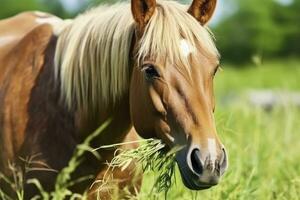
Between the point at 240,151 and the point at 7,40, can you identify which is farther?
the point at 240,151

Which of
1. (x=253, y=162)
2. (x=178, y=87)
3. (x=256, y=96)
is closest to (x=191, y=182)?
(x=178, y=87)

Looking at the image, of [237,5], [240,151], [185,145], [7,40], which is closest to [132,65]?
[185,145]

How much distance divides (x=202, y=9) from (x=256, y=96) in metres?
11.1

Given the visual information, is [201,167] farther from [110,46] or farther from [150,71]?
[110,46]

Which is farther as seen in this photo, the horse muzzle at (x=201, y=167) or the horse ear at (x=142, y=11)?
the horse ear at (x=142, y=11)

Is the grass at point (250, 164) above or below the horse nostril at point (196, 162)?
below

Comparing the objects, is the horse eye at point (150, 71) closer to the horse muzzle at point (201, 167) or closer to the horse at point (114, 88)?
the horse at point (114, 88)

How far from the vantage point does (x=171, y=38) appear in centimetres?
378

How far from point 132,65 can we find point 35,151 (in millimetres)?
717

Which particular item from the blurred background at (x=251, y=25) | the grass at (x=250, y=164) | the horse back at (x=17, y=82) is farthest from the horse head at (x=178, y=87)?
the blurred background at (x=251, y=25)

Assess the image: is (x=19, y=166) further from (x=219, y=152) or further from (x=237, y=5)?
(x=237, y=5)

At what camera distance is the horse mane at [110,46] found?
149 inches

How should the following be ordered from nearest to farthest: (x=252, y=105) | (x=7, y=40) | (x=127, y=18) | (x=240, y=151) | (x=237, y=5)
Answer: (x=127, y=18) < (x=7, y=40) < (x=240, y=151) < (x=252, y=105) < (x=237, y=5)

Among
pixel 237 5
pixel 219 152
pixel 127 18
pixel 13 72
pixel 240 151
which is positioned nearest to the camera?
pixel 219 152
